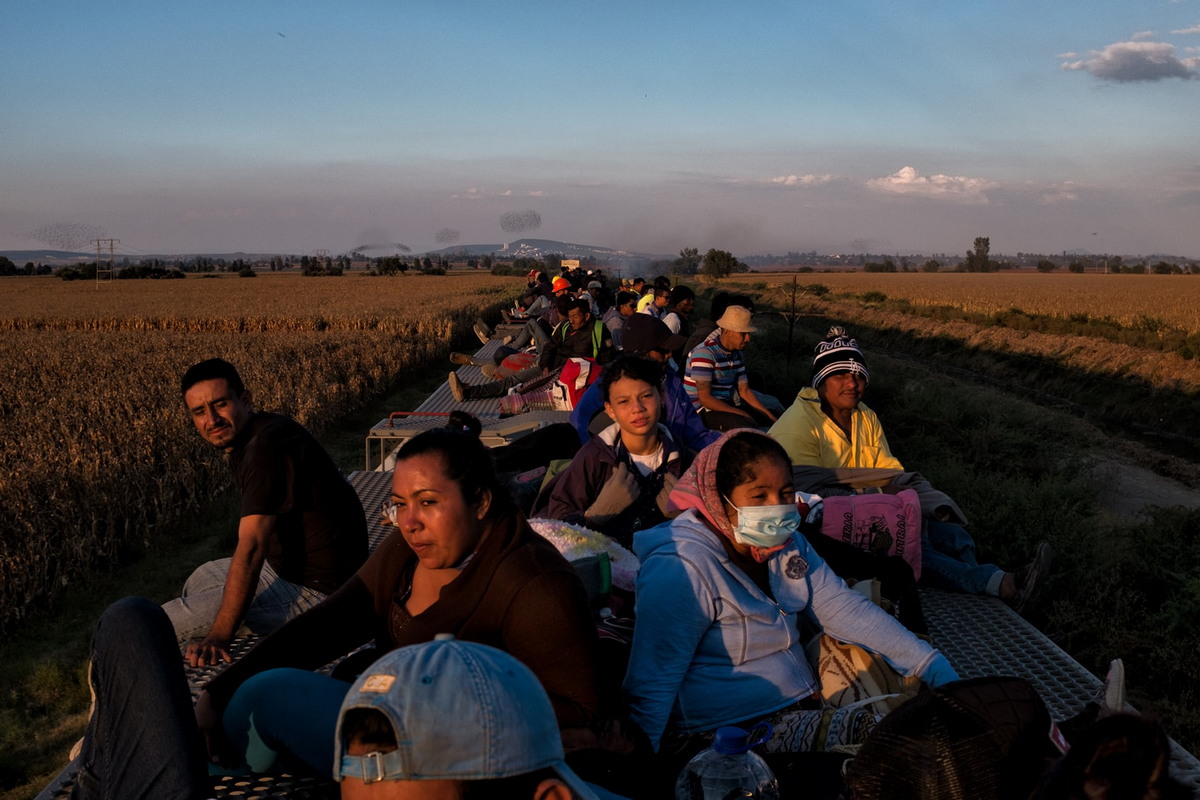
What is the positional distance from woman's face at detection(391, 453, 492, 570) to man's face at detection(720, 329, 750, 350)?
5526mm

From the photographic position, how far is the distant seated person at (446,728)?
1.34 meters

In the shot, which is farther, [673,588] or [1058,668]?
[1058,668]

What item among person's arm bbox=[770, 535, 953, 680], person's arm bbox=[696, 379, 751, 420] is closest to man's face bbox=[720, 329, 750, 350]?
person's arm bbox=[696, 379, 751, 420]

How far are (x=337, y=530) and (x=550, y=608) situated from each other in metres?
1.90

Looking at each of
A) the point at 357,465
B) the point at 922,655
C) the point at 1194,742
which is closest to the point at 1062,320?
the point at 357,465

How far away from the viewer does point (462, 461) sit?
2.40m

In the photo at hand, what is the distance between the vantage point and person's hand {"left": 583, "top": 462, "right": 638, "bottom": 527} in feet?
13.3

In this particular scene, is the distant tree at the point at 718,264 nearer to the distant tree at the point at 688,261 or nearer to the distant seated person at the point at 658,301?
the distant tree at the point at 688,261

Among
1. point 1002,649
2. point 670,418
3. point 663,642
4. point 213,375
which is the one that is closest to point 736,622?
point 663,642

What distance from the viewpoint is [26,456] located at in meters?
7.72

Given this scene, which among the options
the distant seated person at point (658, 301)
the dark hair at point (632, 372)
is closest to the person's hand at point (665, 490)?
the dark hair at point (632, 372)

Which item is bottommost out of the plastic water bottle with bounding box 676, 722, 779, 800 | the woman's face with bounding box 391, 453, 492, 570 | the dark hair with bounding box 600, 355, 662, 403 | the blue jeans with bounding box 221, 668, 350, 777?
the plastic water bottle with bounding box 676, 722, 779, 800

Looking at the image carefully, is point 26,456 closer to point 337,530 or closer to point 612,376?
point 337,530

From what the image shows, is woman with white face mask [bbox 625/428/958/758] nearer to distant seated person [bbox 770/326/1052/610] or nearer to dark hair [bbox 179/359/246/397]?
distant seated person [bbox 770/326/1052/610]
